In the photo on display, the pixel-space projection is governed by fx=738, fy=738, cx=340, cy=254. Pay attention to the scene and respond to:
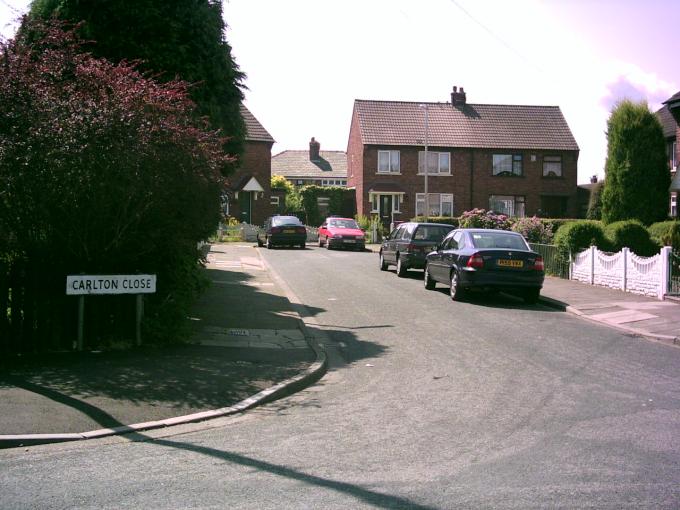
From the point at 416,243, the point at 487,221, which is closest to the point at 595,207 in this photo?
the point at 487,221

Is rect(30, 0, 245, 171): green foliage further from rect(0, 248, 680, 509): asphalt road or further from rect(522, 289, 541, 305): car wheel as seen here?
rect(0, 248, 680, 509): asphalt road

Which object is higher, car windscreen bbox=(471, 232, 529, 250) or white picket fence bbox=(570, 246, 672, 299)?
car windscreen bbox=(471, 232, 529, 250)

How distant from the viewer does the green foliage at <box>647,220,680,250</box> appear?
19.6 meters

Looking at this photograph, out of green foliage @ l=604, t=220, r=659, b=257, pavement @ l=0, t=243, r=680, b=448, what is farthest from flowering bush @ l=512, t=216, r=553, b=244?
pavement @ l=0, t=243, r=680, b=448

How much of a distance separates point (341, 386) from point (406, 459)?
291 centimetres

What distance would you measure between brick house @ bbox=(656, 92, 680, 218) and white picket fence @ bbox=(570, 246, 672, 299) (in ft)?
28.9

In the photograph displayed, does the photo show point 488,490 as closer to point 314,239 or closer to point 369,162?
point 314,239

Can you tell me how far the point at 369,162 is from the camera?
49.8 metres

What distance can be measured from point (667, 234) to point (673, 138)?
17938mm

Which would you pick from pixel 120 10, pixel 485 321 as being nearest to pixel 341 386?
pixel 485 321

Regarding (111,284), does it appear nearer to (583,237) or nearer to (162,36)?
(162,36)

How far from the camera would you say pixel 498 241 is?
54.3 ft

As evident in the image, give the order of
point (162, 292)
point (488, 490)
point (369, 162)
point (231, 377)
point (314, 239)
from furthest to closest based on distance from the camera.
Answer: point (369, 162)
point (314, 239)
point (162, 292)
point (231, 377)
point (488, 490)

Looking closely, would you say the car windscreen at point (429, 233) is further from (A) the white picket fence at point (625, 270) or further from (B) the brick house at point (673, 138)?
(B) the brick house at point (673, 138)
